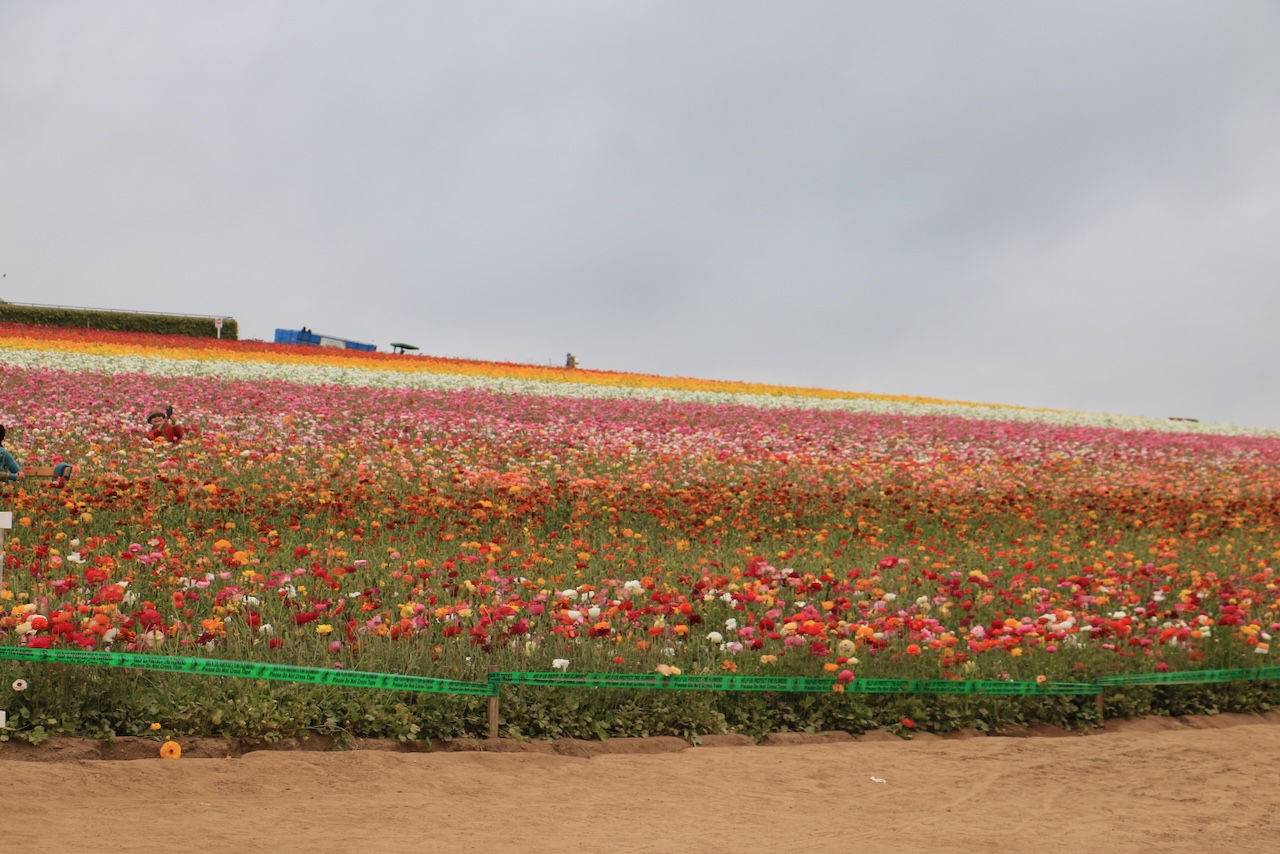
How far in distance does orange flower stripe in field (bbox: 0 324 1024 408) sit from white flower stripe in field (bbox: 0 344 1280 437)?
4.44 feet

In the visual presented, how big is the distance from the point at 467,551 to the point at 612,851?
578 centimetres

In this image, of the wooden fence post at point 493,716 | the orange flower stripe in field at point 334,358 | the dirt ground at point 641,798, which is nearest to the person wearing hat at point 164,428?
the dirt ground at point 641,798

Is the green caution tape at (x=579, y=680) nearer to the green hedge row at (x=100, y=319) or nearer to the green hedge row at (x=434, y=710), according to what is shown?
the green hedge row at (x=434, y=710)

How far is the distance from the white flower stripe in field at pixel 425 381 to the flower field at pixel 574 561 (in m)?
Answer: 1.32

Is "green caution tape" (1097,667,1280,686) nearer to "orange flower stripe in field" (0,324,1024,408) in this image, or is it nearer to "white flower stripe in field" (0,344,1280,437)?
"white flower stripe in field" (0,344,1280,437)

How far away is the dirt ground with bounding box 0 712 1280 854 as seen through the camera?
219 inches

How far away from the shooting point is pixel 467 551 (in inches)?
433

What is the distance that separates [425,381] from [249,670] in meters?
21.0

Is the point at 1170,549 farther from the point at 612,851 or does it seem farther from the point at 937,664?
the point at 612,851

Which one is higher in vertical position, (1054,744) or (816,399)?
(816,399)

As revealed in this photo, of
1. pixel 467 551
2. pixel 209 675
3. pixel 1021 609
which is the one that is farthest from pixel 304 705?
pixel 1021 609

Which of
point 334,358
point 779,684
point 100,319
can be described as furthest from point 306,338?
point 779,684

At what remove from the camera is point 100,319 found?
41.4m

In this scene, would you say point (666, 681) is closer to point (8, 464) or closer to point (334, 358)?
point (8, 464)
